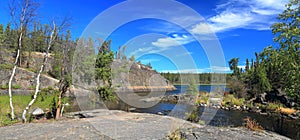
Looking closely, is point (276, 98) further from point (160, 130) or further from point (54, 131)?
point (54, 131)

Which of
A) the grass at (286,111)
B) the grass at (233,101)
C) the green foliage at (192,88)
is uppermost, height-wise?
the green foliage at (192,88)

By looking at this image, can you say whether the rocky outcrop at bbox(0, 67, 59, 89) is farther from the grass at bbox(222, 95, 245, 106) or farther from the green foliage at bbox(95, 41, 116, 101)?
the grass at bbox(222, 95, 245, 106)

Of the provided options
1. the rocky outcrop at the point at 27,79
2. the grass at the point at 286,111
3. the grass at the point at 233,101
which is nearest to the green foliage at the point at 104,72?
the grass at the point at 233,101

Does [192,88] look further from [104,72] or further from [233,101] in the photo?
[104,72]

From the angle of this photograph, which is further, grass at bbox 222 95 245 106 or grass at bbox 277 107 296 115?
grass at bbox 222 95 245 106

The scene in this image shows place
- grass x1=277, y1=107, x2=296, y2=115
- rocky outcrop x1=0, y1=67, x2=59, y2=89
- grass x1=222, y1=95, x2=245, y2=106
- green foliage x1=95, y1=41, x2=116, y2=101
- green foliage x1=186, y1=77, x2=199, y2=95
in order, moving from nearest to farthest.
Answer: green foliage x1=95, y1=41, x2=116, y2=101 < grass x1=277, y1=107, x2=296, y2=115 < grass x1=222, y1=95, x2=245, y2=106 < green foliage x1=186, y1=77, x2=199, y2=95 < rocky outcrop x1=0, y1=67, x2=59, y2=89

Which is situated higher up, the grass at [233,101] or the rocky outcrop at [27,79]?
the rocky outcrop at [27,79]

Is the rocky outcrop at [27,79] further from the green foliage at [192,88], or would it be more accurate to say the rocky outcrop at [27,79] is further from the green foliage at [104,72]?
the green foliage at [192,88]

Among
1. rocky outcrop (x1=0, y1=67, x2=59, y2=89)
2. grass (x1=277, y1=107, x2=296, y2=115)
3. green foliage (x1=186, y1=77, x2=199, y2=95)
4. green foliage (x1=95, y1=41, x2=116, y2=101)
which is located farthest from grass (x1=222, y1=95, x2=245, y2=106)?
rocky outcrop (x1=0, y1=67, x2=59, y2=89)

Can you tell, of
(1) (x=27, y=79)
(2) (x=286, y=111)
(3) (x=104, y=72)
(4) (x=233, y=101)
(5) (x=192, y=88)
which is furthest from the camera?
(1) (x=27, y=79)

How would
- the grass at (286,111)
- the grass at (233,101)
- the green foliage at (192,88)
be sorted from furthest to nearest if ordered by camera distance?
the green foliage at (192,88) < the grass at (233,101) < the grass at (286,111)

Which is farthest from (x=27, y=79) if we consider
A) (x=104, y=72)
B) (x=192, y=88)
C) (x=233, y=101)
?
(x=233, y=101)

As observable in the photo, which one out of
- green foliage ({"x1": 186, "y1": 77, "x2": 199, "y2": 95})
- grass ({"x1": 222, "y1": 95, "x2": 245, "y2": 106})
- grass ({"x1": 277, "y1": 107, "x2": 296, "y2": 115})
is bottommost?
grass ({"x1": 277, "y1": 107, "x2": 296, "y2": 115})

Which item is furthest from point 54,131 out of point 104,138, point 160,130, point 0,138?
point 160,130
